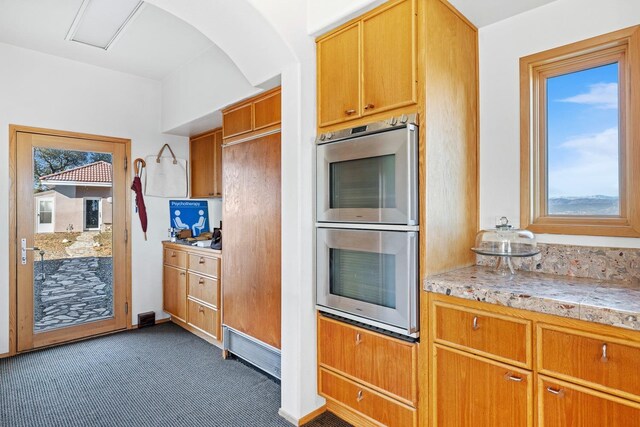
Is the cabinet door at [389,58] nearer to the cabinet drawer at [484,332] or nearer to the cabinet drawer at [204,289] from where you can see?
the cabinet drawer at [484,332]

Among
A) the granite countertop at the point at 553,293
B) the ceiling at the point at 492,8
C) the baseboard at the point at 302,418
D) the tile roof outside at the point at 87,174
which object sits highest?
the ceiling at the point at 492,8

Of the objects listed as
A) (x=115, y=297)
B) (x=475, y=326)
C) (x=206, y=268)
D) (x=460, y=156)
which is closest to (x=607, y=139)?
(x=460, y=156)

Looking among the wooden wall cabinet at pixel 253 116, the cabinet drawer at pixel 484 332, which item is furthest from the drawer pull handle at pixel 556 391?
the wooden wall cabinet at pixel 253 116

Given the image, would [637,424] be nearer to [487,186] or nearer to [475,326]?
[475,326]

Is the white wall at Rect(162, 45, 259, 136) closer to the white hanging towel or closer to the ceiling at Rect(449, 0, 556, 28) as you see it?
the white hanging towel

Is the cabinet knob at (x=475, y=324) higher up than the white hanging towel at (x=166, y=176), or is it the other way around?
the white hanging towel at (x=166, y=176)

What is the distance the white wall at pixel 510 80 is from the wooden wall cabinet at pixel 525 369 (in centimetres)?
73

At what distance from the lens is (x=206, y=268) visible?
11.3 feet

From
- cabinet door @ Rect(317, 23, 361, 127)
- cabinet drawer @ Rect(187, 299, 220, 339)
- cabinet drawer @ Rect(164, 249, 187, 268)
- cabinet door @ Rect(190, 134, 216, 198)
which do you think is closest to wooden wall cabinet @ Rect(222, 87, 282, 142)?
cabinet door @ Rect(317, 23, 361, 127)

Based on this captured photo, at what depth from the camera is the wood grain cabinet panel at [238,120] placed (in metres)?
2.92

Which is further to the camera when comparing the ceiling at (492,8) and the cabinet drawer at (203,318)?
the cabinet drawer at (203,318)

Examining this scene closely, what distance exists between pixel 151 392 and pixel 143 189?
7.52 ft

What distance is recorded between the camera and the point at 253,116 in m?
2.87

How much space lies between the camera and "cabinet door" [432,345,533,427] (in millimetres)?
1485
